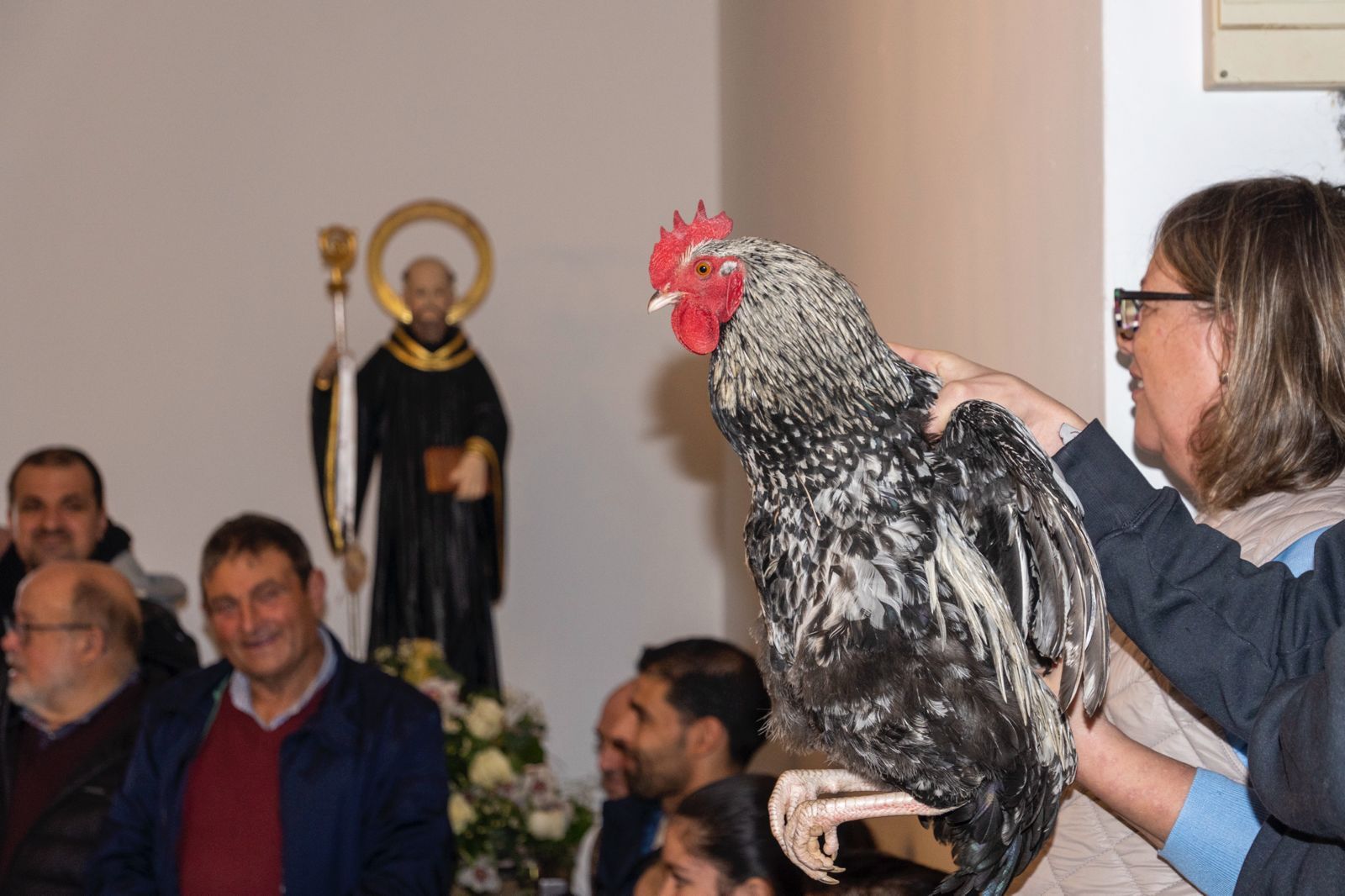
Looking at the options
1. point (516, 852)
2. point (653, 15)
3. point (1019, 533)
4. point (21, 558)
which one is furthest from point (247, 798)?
point (653, 15)

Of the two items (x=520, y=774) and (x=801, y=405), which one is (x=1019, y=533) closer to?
(x=801, y=405)

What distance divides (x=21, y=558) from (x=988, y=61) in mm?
3469

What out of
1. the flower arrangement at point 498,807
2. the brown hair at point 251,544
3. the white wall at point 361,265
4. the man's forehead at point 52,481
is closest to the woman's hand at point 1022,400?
the brown hair at point 251,544

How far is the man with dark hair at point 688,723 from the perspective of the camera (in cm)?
280

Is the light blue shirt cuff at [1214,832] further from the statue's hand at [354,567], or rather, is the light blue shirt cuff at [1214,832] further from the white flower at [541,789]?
the statue's hand at [354,567]

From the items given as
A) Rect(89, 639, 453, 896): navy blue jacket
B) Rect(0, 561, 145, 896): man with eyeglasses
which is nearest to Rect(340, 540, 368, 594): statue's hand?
Rect(0, 561, 145, 896): man with eyeglasses

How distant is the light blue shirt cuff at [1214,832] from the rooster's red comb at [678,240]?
675 mm

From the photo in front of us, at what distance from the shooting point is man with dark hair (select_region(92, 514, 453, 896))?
9.25 ft

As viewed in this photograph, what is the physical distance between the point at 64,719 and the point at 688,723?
1.46 metres

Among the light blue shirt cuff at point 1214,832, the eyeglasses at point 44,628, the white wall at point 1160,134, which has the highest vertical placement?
the white wall at point 1160,134

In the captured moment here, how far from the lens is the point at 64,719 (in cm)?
315

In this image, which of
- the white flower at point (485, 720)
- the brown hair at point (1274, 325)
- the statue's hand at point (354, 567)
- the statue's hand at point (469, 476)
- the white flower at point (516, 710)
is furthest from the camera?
the statue's hand at point (469, 476)

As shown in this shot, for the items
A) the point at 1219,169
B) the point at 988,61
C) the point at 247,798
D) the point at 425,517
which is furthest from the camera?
the point at 425,517

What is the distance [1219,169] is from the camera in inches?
70.3
